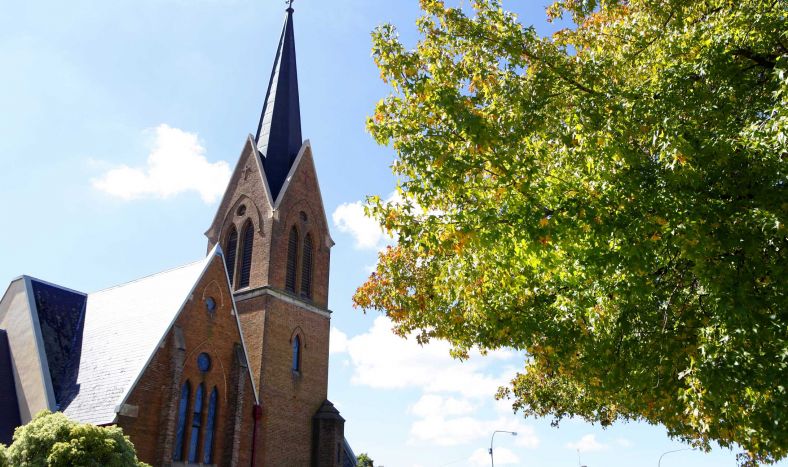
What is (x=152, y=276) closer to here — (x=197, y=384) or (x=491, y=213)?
(x=197, y=384)

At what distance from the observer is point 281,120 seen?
→ 115 ft

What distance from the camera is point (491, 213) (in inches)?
330

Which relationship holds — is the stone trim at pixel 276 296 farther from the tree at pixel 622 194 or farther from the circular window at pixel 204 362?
the tree at pixel 622 194

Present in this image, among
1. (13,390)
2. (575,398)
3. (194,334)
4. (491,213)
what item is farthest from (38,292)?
(491,213)

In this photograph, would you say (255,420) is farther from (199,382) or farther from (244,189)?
(244,189)

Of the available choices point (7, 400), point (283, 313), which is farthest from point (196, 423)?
point (283, 313)

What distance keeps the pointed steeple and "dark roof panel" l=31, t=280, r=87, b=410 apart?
1075 centimetres

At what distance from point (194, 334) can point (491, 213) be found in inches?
699

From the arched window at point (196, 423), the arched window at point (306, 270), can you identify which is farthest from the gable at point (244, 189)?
the arched window at point (196, 423)

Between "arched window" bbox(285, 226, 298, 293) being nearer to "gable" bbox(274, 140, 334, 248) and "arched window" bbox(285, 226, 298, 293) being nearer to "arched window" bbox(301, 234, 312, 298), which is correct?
"arched window" bbox(301, 234, 312, 298)

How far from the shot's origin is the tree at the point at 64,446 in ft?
48.9

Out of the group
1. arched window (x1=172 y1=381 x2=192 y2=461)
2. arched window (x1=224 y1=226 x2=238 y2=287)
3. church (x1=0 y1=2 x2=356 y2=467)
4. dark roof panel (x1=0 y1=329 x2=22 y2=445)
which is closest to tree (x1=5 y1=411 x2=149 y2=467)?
church (x1=0 y1=2 x2=356 y2=467)

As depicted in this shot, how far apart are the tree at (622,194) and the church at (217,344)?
14209 mm

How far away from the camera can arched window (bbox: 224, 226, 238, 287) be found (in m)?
30.8
